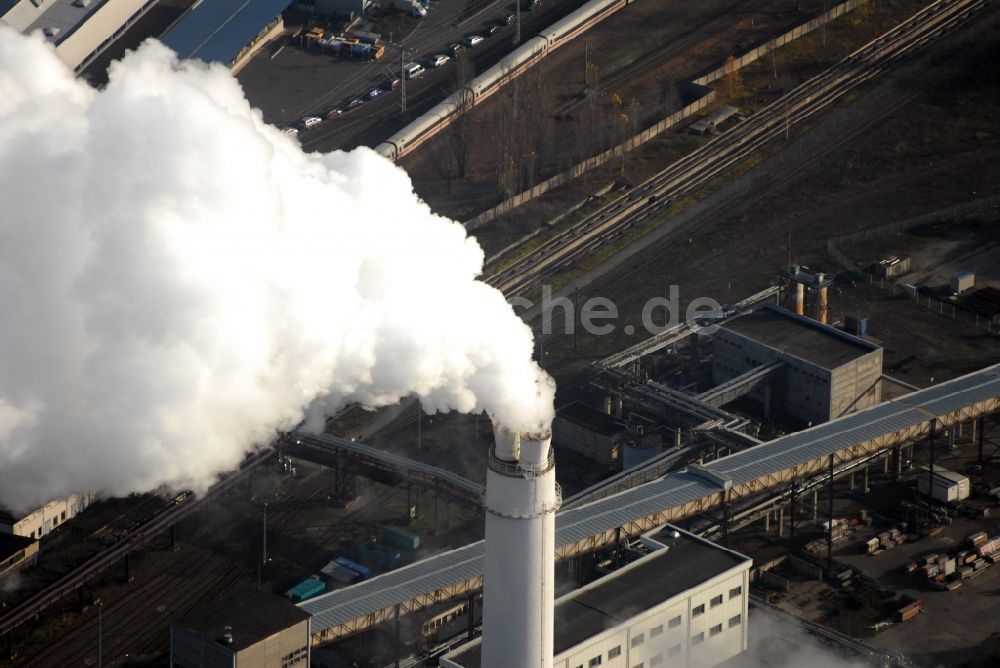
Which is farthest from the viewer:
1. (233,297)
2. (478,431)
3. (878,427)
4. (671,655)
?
(478,431)

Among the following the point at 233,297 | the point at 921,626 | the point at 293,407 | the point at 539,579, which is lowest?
the point at 921,626

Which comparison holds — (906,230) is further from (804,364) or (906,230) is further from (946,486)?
(946,486)

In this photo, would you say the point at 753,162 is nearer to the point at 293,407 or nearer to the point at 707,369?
the point at 707,369

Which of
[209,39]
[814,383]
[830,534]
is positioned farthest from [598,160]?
[830,534]

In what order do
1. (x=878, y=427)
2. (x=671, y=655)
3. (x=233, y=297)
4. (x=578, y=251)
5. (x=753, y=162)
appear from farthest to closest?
(x=753, y=162), (x=578, y=251), (x=878, y=427), (x=671, y=655), (x=233, y=297)

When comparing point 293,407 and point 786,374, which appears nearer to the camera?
point 293,407

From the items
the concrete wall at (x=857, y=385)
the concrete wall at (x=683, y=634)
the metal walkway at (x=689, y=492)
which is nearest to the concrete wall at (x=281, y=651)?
the metal walkway at (x=689, y=492)

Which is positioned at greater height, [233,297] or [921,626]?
[233,297]

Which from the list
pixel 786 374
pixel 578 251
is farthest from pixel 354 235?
pixel 578 251
